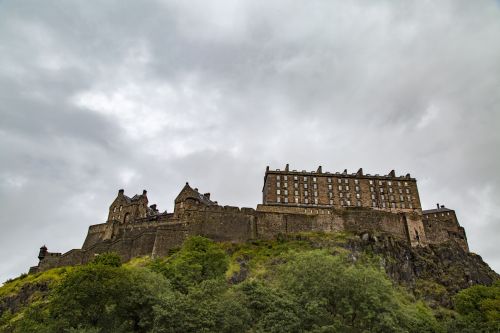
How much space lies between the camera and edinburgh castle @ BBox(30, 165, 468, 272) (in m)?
66.3

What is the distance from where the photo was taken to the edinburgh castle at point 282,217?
66312 mm

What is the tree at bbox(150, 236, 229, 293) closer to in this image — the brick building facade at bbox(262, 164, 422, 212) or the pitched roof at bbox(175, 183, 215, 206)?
the pitched roof at bbox(175, 183, 215, 206)

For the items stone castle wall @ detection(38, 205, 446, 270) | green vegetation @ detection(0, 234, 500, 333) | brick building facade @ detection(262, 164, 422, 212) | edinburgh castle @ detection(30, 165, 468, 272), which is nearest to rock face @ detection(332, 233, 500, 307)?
edinburgh castle @ detection(30, 165, 468, 272)

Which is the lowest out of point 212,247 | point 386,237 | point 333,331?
point 333,331

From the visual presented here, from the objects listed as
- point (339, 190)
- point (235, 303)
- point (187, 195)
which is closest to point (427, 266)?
point (339, 190)

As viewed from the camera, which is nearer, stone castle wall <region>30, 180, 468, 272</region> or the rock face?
the rock face

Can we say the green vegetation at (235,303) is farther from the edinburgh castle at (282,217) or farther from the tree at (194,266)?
the edinburgh castle at (282,217)

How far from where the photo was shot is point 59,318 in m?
33.8

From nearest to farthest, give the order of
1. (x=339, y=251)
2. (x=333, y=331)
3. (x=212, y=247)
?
1. (x=333, y=331)
2. (x=212, y=247)
3. (x=339, y=251)

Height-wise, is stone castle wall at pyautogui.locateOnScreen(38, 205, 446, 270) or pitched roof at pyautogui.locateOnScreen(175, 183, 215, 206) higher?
pitched roof at pyautogui.locateOnScreen(175, 183, 215, 206)

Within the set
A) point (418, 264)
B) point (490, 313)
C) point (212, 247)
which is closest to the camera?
point (490, 313)

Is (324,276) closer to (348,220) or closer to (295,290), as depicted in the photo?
(295,290)

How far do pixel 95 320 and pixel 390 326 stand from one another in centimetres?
2230

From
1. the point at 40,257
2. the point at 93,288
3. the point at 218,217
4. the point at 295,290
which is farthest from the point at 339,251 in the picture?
the point at 40,257
